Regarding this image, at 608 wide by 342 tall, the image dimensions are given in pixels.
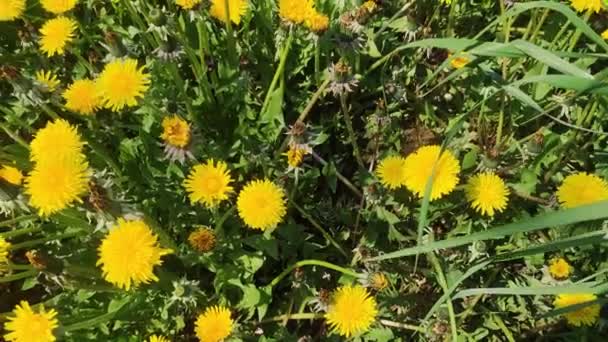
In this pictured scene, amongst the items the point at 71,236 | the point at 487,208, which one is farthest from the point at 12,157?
the point at 487,208

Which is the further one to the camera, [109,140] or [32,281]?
[109,140]

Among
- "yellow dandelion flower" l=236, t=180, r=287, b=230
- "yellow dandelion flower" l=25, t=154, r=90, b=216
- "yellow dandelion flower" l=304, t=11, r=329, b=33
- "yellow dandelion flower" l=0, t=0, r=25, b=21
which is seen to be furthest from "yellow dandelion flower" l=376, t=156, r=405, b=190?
"yellow dandelion flower" l=0, t=0, r=25, b=21

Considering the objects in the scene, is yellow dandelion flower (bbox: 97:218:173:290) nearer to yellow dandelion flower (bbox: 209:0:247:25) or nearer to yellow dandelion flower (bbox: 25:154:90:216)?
yellow dandelion flower (bbox: 25:154:90:216)

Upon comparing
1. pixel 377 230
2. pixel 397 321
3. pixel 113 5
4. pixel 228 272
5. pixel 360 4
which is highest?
pixel 113 5

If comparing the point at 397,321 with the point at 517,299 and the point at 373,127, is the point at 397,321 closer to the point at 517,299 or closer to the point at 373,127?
the point at 517,299

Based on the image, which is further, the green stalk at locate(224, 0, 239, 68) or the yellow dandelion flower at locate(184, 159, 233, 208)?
the green stalk at locate(224, 0, 239, 68)

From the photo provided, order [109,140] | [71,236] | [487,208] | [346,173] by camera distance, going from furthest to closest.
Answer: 1. [346,173]
2. [109,140]
3. [71,236]
4. [487,208]
